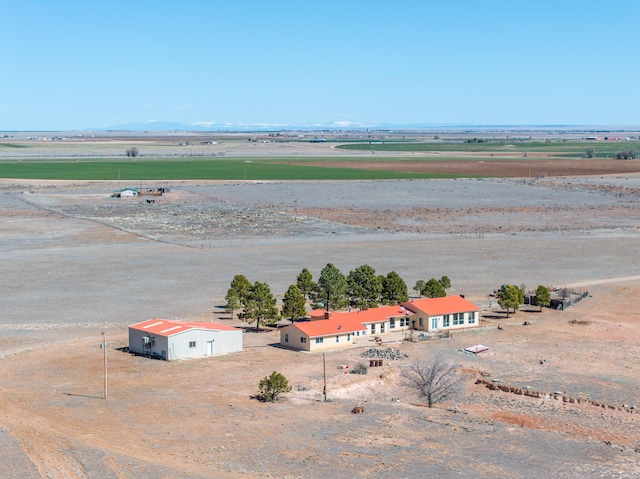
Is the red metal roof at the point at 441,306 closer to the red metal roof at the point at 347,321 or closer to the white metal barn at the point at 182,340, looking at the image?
the red metal roof at the point at 347,321

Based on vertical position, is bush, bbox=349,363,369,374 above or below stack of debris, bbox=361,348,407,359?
above

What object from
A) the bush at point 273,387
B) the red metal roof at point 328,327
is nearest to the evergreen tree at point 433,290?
the red metal roof at point 328,327

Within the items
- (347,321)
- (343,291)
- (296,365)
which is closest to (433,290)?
(343,291)

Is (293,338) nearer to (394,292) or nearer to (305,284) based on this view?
(305,284)

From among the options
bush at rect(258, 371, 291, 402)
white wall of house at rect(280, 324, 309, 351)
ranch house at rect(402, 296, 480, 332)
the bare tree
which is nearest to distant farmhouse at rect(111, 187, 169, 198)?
ranch house at rect(402, 296, 480, 332)

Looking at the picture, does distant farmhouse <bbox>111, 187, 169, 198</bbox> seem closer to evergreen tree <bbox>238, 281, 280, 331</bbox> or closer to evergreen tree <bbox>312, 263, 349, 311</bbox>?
evergreen tree <bbox>312, 263, 349, 311</bbox>
